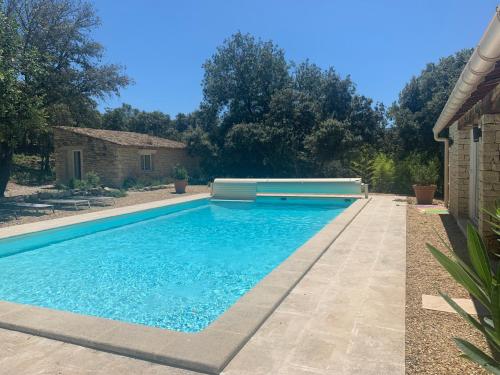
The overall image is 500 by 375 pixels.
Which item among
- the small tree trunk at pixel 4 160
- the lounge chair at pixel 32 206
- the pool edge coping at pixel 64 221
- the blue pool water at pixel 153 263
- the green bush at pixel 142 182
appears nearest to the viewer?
the blue pool water at pixel 153 263

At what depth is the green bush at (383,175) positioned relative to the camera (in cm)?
1726

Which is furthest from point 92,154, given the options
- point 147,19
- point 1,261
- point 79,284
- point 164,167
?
point 79,284

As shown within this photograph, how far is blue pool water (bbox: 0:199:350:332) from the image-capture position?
17.5 ft

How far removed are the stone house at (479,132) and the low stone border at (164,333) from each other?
294 cm

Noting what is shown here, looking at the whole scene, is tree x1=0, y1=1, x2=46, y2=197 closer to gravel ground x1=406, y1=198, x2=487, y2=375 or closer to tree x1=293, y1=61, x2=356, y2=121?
gravel ground x1=406, y1=198, x2=487, y2=375

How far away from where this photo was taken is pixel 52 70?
53.3 feet

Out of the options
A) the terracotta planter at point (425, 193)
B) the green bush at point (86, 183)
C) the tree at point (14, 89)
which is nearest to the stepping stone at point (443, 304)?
the terracotta planter at point (425, 193)

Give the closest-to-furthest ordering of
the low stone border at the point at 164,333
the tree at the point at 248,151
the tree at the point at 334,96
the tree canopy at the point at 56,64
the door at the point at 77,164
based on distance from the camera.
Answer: the low stone border at the point at 164,333, the tree canopy at the point at 56,64, the door at the point at 77,164, the tree at the point at 334,96, the tree at the point at 248,151

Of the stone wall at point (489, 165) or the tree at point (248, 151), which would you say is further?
the tree at point (248, 151)

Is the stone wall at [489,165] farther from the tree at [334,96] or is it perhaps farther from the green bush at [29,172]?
the green bush at [29,172]

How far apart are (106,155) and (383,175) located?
1422 cm

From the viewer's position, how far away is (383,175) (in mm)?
17406

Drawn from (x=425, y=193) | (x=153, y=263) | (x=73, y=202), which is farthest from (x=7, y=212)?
(x=425, y=193)

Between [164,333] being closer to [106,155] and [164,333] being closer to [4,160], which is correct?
[4,160]
